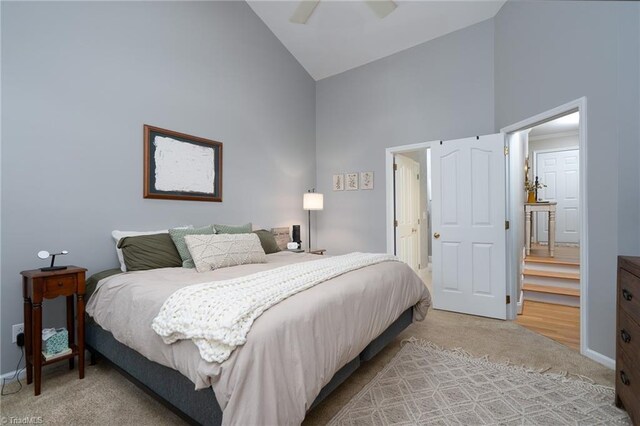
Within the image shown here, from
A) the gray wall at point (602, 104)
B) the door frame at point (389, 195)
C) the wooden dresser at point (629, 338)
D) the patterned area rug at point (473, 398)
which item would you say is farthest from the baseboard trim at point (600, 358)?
the door frame at point (389, 195)

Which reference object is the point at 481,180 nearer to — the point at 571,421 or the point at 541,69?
the point at 541,69

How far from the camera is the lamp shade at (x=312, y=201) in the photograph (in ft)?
Answer: 14.4

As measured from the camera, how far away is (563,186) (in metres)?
6.08

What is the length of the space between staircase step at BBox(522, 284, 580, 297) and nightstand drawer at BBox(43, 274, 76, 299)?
4.77 m

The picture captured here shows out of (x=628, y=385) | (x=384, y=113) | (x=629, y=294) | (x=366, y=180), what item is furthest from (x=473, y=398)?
(x=384, y=113)

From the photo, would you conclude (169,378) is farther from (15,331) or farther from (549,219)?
(549,219)

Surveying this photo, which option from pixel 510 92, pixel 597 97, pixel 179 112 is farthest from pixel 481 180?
pixel 179 112

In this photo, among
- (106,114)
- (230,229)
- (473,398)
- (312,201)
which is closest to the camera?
(473,398)

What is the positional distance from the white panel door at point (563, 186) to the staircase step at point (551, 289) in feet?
9.88

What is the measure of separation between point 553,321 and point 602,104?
86.4 inches

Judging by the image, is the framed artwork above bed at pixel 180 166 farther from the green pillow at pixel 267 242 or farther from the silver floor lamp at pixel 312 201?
the silver floor lamp at pixel 312 201

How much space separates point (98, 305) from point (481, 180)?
3.76 m

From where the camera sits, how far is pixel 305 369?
4.13 feet

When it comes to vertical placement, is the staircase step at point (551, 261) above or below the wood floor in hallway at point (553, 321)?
above
